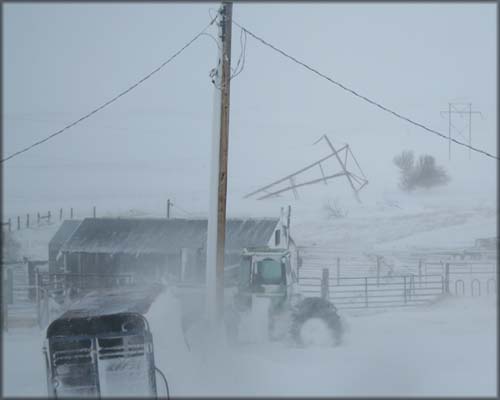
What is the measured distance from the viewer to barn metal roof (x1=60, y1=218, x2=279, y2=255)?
5.10m

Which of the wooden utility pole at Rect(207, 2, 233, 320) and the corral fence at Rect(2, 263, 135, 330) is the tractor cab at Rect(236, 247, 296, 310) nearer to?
the wooden utility pole at Rect(207, 2, 233, 320)

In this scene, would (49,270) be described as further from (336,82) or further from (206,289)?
(336,82)

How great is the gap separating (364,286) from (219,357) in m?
1.57

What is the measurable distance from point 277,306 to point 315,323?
42 centimetres

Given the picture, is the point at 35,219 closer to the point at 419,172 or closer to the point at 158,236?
the point at 158,236

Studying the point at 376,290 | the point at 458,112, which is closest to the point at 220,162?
the point at 376,290

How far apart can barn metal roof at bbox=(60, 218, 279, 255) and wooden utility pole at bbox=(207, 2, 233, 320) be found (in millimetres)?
536

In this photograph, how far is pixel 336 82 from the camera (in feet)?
17.5

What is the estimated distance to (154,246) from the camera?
5137 mm

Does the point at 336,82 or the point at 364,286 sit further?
the point at 336,82

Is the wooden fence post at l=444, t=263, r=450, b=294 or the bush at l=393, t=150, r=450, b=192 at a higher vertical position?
the bush at l=393, t=150, r=450, b=192

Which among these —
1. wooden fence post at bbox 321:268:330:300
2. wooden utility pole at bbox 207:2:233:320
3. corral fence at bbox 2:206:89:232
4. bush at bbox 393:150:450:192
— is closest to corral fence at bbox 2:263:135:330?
corral fence at bbox 2:206:89:232

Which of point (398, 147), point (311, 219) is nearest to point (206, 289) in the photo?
point (311, 219)

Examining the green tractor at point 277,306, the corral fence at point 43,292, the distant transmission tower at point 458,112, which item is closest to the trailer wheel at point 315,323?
the green tractor at point 277,306
